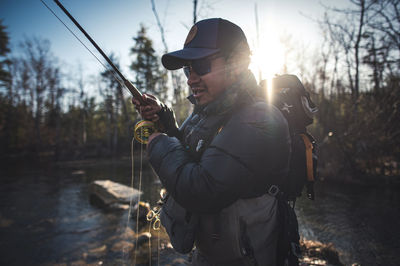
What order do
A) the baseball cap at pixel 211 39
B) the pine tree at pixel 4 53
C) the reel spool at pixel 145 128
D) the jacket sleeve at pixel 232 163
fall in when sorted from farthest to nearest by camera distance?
the pine tree at pixel 4 53 → the reel spool at pixel 145 128 → the baseball cap at pixel 211 39 → the jacket sleeve at pixel 232 163

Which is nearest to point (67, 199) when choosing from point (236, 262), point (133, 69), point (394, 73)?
point (236, 262)

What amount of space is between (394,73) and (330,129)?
13.7 feet

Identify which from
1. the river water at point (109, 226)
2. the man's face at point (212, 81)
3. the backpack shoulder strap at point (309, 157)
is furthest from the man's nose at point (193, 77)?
the river water at point (109, 226)

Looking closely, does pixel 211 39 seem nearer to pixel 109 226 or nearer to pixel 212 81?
pixel 212 81

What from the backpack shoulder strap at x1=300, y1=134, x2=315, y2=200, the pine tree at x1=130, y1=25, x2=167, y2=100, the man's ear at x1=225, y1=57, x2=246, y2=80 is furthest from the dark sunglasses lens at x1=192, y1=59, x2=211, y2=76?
the pine tree at x1=130, y1=25, x2=167, y2=100

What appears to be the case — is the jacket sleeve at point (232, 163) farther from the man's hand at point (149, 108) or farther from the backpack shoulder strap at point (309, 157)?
the man's hand at point (149, 108)

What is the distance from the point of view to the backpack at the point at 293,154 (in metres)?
1.55

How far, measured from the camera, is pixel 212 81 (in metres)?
1.53

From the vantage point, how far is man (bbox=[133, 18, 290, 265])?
1.22m

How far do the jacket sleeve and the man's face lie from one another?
0.93 ft

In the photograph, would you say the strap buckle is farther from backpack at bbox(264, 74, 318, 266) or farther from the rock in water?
the rock in water

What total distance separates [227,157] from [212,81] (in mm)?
588

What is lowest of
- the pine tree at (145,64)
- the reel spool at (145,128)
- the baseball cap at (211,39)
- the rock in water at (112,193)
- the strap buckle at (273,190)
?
the rock in water at (112,193)

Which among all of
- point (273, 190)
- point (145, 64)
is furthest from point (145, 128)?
point (145, 64)
